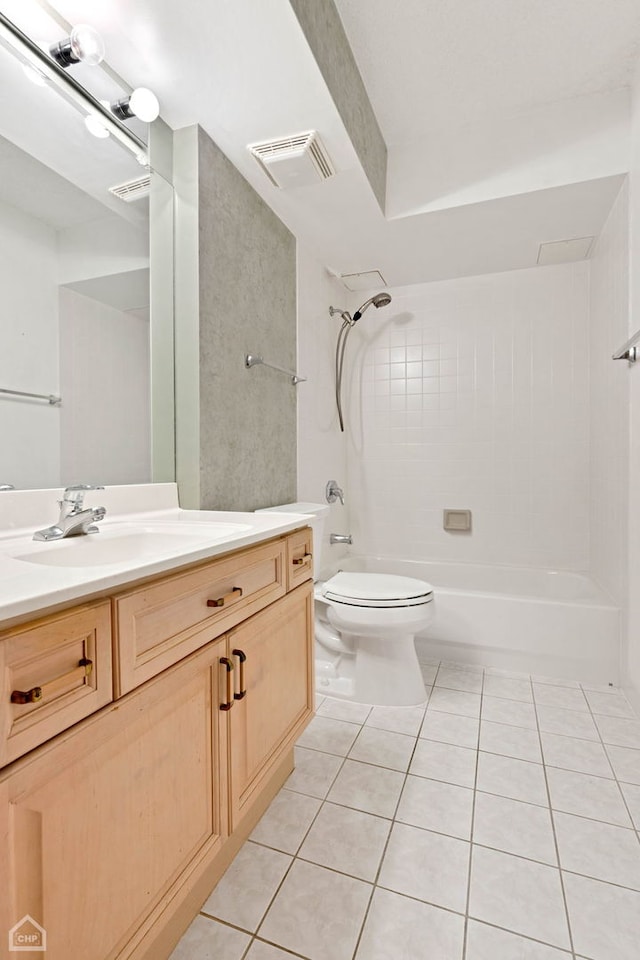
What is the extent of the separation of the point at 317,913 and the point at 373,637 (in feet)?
3.09

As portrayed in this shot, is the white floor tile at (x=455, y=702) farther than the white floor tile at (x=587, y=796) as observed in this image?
Yes

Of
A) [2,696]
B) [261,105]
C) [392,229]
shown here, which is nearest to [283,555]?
[2,696]

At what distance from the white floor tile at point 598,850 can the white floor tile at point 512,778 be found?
93 millimetres

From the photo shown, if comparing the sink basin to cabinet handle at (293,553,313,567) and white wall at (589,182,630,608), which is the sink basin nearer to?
cabinet handle at (293,553,313,567)

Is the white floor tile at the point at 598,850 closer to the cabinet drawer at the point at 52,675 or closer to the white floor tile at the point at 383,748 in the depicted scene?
the white floor tile at the point at 383,748

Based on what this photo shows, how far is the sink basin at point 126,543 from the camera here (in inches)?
35.9

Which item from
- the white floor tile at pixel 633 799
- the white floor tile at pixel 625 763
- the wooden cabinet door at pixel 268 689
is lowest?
the white floor tile at pixel 625 763

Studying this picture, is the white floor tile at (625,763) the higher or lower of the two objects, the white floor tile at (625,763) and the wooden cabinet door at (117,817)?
the lower

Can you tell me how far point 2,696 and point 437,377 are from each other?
8.91 feet

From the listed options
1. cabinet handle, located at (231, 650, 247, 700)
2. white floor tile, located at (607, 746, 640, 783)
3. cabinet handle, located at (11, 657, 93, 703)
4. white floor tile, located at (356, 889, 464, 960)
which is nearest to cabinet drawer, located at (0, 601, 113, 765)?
cabinet handle, located at (11, 657, 93, 703)

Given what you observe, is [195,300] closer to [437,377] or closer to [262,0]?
[262,0]

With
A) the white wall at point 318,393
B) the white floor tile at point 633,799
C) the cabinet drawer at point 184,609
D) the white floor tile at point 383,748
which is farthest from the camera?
the white wall at point 318,393

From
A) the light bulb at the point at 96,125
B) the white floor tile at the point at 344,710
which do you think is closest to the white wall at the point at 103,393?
the light bulb at the point at 96,125

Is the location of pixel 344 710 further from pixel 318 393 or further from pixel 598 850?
pixel 318 393
